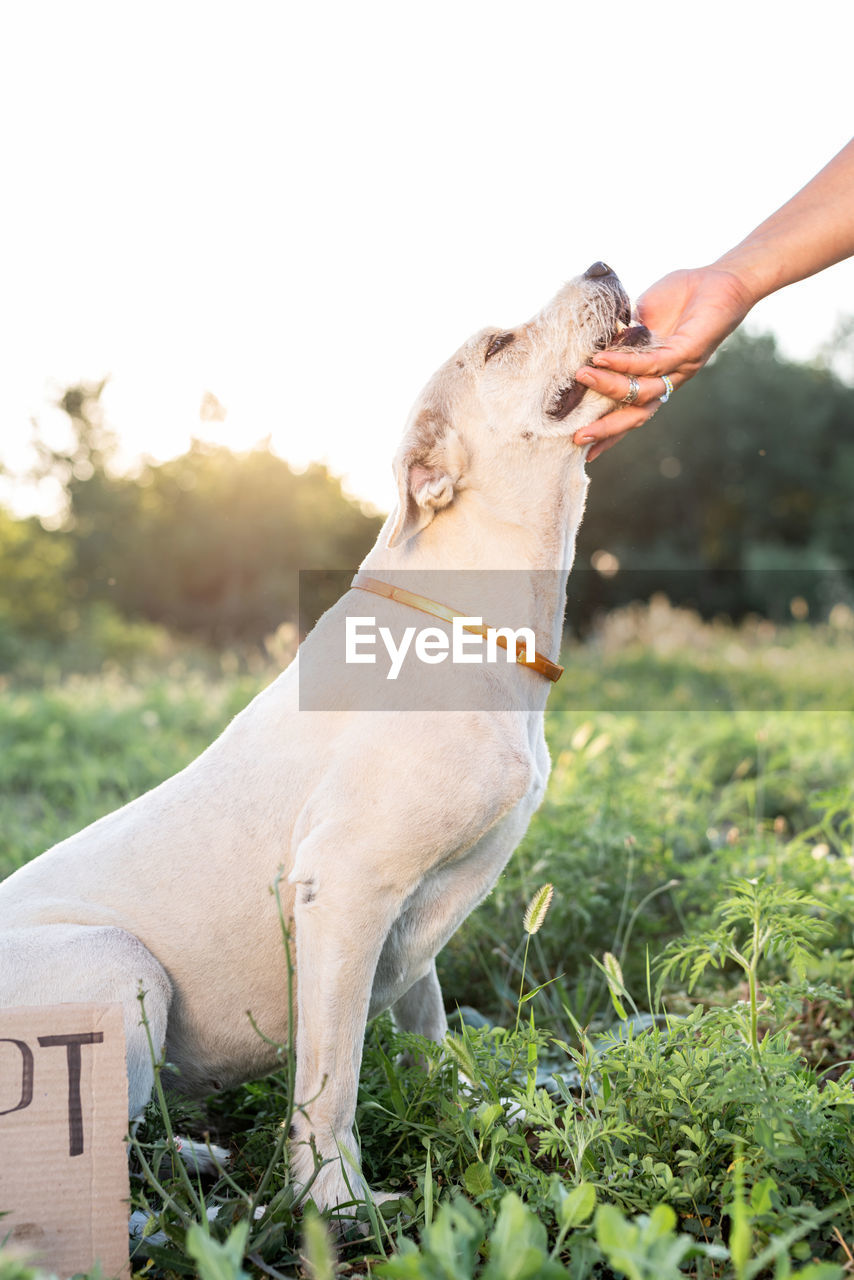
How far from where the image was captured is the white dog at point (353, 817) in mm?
2133

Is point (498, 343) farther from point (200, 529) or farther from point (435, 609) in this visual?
point (200, 529)

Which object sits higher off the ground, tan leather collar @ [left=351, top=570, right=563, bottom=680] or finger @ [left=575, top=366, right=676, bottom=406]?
finger @ [left=575, top=366, right=676, bottom=406]

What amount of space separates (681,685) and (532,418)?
7.92 meters

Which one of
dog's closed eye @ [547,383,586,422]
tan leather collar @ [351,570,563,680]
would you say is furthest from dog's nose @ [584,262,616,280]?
tan leather collar @ [351,570,563,680]

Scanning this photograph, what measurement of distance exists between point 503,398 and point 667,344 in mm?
541

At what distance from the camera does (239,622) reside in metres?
25.2

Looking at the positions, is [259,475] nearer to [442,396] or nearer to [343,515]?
[343,515]

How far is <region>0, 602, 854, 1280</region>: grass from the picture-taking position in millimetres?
1638

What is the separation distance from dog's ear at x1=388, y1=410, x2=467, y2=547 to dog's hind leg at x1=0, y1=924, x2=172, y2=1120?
3.64 feet

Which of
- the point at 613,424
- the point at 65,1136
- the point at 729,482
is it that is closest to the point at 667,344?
the point at 613,424

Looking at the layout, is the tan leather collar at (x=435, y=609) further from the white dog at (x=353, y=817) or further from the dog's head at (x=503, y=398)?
the dog's head at (x=503, y=398)

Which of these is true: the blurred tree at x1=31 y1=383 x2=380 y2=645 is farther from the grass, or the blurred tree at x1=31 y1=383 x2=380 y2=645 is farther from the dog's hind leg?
the dog's hind leg

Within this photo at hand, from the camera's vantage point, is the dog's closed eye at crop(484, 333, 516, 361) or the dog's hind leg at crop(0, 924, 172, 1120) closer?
the dog's hind leg at crop(0, 924, 172, 1120)

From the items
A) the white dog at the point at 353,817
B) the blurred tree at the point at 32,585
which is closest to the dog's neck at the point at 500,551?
the white dog at the point at 353,817
